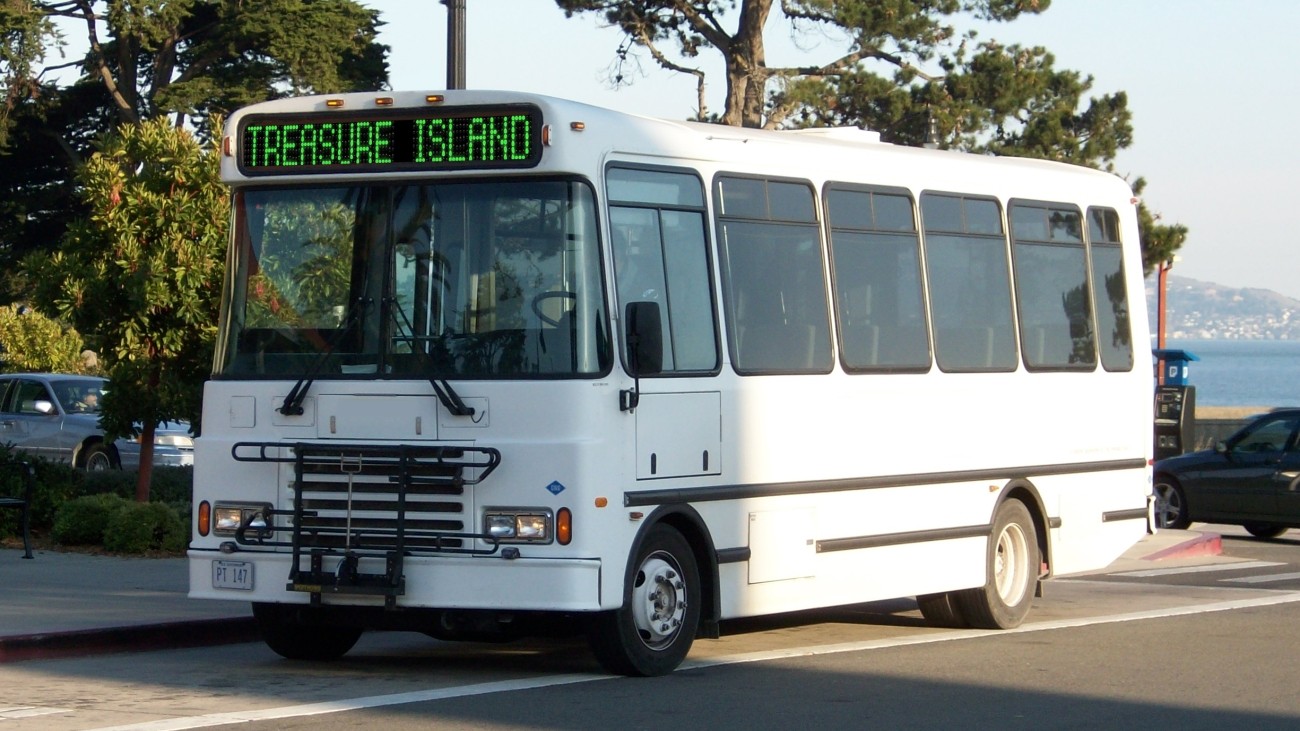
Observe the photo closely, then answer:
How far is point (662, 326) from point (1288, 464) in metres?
14.1

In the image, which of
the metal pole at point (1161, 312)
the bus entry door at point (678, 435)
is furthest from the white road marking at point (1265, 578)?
the bus entry door at point (678, 435)

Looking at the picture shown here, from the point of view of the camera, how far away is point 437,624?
10492mm

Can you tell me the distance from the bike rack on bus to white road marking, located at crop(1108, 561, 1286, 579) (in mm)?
10606

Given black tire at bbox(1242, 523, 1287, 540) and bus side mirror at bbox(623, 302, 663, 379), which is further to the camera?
black tire at bbox(1242, 523, 1287, 540)

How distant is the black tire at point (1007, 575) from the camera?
1373 centimetres

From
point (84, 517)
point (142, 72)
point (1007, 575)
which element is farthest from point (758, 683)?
point (142, 72)

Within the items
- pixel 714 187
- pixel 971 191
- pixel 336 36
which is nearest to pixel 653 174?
pixel 714 187

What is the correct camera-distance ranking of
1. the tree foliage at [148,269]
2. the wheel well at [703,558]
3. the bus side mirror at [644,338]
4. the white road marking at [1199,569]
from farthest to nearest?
the white road marking at [1199,569], the tree foliage at [148,269], the wheel well at [703,558], the bus side mirror at [644,338]

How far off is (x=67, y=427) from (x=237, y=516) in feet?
60.8

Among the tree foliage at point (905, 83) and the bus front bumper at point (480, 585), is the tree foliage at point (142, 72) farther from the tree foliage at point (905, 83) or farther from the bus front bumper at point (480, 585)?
the bus front bumper at point (480, 585)

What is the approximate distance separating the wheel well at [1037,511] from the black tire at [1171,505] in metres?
10.3

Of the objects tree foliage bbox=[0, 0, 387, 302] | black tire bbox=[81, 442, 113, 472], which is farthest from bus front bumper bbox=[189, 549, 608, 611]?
tree foliage bbox=[0, 0, 387, 302]

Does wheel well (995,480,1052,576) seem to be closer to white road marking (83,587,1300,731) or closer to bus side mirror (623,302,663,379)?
white road marking (83,587,1300,731)

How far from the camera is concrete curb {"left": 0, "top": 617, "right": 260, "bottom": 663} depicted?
1173cm
